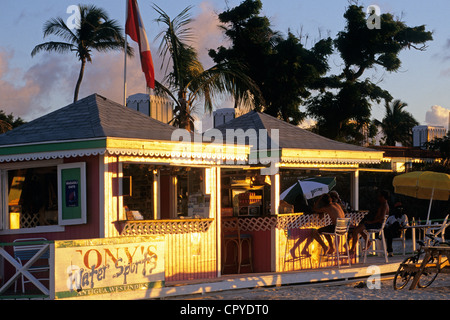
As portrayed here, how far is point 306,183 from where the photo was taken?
21.2 metres

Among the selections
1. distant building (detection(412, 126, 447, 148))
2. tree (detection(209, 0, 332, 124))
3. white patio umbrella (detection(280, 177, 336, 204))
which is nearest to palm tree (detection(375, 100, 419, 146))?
distant building (detection(412, 126, 447, 148))

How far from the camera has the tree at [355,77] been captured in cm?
3534

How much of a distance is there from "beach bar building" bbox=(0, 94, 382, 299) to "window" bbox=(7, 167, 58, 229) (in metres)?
0.02

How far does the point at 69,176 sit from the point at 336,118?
2391 cm

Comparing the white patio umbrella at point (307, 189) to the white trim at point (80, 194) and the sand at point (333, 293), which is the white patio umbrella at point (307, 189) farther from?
the white trim at point (80, 194)

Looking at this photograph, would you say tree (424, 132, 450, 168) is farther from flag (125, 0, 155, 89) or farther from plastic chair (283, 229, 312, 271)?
plastic chair (283, 229, 312, 271)

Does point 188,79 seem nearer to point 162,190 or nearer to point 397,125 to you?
point 162,190

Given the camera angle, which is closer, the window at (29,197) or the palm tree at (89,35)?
the window at (29,197)

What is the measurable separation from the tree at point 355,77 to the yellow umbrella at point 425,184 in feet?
50.1

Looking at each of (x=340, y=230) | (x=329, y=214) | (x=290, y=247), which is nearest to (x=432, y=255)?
(x=340, y=230)

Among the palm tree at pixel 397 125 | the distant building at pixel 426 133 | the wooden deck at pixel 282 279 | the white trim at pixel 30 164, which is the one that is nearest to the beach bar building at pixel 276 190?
the wooden deck at pixel 282 279

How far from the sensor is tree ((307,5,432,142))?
35.3 meters

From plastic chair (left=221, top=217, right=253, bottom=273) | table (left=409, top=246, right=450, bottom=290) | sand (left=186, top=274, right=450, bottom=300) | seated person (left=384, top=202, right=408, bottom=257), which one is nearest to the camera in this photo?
sand (left=186, top=274, right=450, bottom=300)

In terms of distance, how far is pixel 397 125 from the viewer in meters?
53.8
